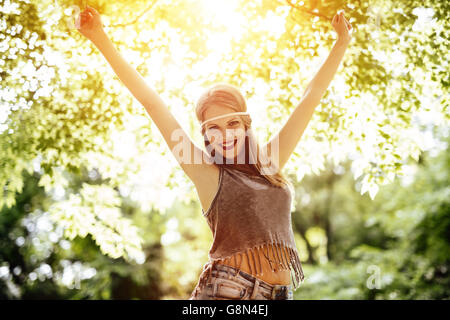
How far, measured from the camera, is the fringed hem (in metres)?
2.02

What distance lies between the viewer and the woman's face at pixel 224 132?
90.6 inches

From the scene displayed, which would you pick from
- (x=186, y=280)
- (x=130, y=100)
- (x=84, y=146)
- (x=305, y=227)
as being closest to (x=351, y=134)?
(x=130, y=100)

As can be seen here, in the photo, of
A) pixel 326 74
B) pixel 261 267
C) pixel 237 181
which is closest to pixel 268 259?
pixel 261 267

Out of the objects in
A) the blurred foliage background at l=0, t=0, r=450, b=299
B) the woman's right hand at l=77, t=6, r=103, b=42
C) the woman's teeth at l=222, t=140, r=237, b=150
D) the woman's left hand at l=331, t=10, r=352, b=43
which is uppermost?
the blurred foliage background at l=0, t=0, r=450, b=299

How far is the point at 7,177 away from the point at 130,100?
6.15 feet

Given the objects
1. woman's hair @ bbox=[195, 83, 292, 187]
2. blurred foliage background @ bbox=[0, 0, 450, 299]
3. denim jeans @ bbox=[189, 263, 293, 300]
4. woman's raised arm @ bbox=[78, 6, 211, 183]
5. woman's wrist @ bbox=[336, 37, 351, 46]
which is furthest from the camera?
blurred foliage background @ bbox=[0, 0, 450, 299]

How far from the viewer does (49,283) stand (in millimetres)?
21172

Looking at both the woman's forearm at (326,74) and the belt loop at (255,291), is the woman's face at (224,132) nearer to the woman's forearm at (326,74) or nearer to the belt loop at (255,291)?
the woman's forearm at (326,74)

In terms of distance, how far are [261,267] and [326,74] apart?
115cm

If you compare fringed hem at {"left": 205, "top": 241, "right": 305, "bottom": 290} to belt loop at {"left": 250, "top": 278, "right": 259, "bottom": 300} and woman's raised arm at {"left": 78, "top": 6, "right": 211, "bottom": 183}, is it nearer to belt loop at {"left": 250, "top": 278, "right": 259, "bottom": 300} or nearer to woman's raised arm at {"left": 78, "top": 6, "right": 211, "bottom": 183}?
belt loop at {"left": 250, "top": 278, "right": 259, "bottom": 300}

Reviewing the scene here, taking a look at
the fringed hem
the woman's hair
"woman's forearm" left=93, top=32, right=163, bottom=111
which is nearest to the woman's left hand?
the woman's hair

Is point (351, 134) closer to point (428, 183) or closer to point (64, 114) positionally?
point (64, 114)

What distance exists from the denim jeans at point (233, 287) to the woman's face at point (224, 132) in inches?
24.1

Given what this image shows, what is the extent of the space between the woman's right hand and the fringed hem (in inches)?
54.1
